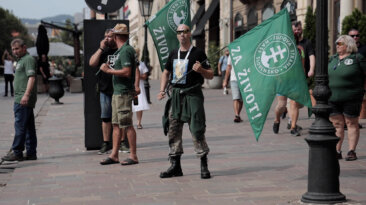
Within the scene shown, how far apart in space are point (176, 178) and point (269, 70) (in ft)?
5.59

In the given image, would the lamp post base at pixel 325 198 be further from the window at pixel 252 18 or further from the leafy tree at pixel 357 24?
the window at pixel 252 18

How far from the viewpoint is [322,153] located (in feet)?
19.4

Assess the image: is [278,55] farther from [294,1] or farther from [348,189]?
[294,1]

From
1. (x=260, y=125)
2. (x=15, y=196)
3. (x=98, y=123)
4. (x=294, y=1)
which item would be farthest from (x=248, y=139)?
(x=294, y=1)

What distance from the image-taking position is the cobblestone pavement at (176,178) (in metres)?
6.45

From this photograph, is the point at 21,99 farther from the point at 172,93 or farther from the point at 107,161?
the point at 172,93

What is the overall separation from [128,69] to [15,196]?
235 centimetres

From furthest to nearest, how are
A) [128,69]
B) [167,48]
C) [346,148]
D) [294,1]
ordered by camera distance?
[294,1]
[346,148]
[167,48]
[128,69]

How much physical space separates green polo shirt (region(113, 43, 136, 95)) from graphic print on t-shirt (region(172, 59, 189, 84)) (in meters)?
1.07

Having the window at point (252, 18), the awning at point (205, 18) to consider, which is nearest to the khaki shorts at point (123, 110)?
the window at point (252, 18)

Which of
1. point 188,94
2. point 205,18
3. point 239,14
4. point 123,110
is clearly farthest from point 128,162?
point 205,18

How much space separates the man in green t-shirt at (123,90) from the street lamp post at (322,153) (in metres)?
3.11

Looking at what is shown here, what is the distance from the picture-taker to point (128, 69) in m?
8.40

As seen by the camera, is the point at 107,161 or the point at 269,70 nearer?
the point at 269,70
